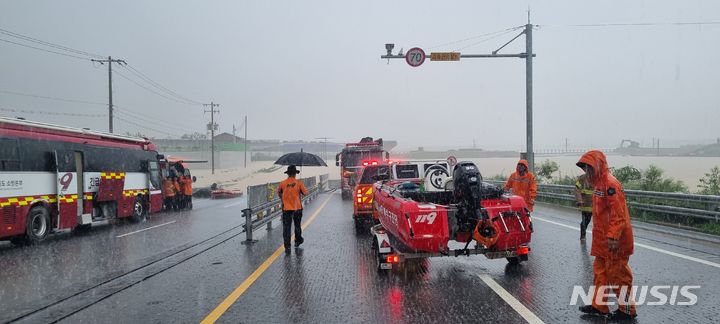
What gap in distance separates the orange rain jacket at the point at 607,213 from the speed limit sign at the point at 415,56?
47.4ft

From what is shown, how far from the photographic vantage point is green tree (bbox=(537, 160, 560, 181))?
91.5 ft

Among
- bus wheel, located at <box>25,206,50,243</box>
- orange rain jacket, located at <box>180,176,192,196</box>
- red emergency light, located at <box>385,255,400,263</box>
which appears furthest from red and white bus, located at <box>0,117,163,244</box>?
red emergency light, located at <box>385,255,400,263</box>

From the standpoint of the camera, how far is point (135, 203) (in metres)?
19.8

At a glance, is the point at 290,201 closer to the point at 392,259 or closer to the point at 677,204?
the point at 392,259

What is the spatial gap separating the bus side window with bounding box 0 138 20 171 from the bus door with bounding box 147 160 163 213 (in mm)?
8321

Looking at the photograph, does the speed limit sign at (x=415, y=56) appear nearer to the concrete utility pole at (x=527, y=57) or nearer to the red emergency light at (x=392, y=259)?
the concrete utility pole at (x=527, y=57)

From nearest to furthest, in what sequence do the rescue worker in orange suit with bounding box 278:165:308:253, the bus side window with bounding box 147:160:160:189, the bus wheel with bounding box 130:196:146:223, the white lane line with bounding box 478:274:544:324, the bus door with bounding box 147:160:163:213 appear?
the white lane line with bounding box 478:274:544:324 → the rescue worker in orange suit with bounding box 278:165:308:253 → the bus wheel with bounding box 130:196:146:223 → the bus door with bounding box 147:160:163:213 → the bus side window with bounding box 147:160:160:189

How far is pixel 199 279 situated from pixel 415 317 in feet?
12.4

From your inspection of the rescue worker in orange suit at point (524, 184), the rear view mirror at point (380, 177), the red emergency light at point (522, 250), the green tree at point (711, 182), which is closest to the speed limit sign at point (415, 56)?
the rear view mirror at point (380, 177)

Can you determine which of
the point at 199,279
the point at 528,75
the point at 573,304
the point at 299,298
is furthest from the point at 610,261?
the point at 528,75

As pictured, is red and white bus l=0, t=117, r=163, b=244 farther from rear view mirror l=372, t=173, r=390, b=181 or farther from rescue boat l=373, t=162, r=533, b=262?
rescue boat l=373, t=162, r=533, b=262

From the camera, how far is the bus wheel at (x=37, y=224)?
13.2 m

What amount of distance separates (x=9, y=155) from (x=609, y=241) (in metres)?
13.0

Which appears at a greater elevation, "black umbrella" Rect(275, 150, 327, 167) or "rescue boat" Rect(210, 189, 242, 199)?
"black umbrella" Rect(275, 150, 327, 167)
